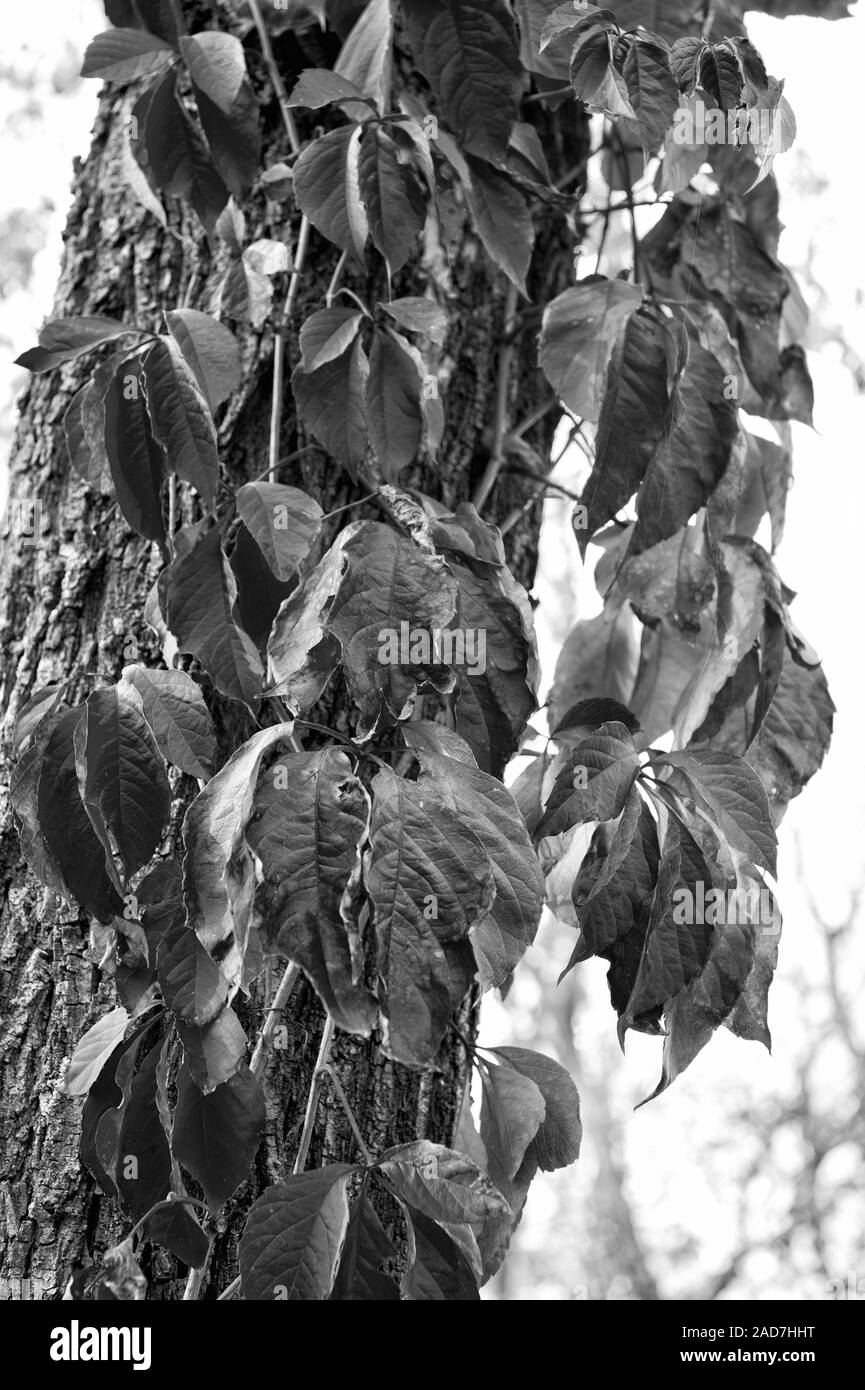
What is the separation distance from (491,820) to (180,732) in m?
0.24

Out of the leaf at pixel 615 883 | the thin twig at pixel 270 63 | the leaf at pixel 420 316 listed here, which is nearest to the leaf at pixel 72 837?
the leaf at pixel 615 883

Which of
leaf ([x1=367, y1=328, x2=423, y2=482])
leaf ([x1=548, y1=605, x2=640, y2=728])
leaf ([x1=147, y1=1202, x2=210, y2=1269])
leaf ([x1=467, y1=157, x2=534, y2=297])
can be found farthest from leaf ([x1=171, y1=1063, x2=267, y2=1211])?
leaf ([x1=467, y1=157, x2=534, y2=297])

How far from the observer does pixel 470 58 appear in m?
0.96

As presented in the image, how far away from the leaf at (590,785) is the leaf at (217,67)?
66 cm

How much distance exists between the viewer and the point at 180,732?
815 millimetres

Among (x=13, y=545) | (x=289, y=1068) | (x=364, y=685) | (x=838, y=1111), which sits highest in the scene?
(x=13, y=545)

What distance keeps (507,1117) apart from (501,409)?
2.27 ft

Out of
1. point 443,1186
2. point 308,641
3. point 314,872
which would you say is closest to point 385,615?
point 308,641

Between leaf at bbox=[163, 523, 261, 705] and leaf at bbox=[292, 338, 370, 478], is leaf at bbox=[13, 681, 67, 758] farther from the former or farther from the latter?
leaf at bbox=[292, 338, 370, 478]

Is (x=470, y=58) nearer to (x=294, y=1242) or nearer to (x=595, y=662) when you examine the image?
(x=595, y=662)

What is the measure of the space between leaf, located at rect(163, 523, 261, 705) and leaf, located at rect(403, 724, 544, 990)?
7.6 inches

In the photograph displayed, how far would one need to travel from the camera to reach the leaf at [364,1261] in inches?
28.3
